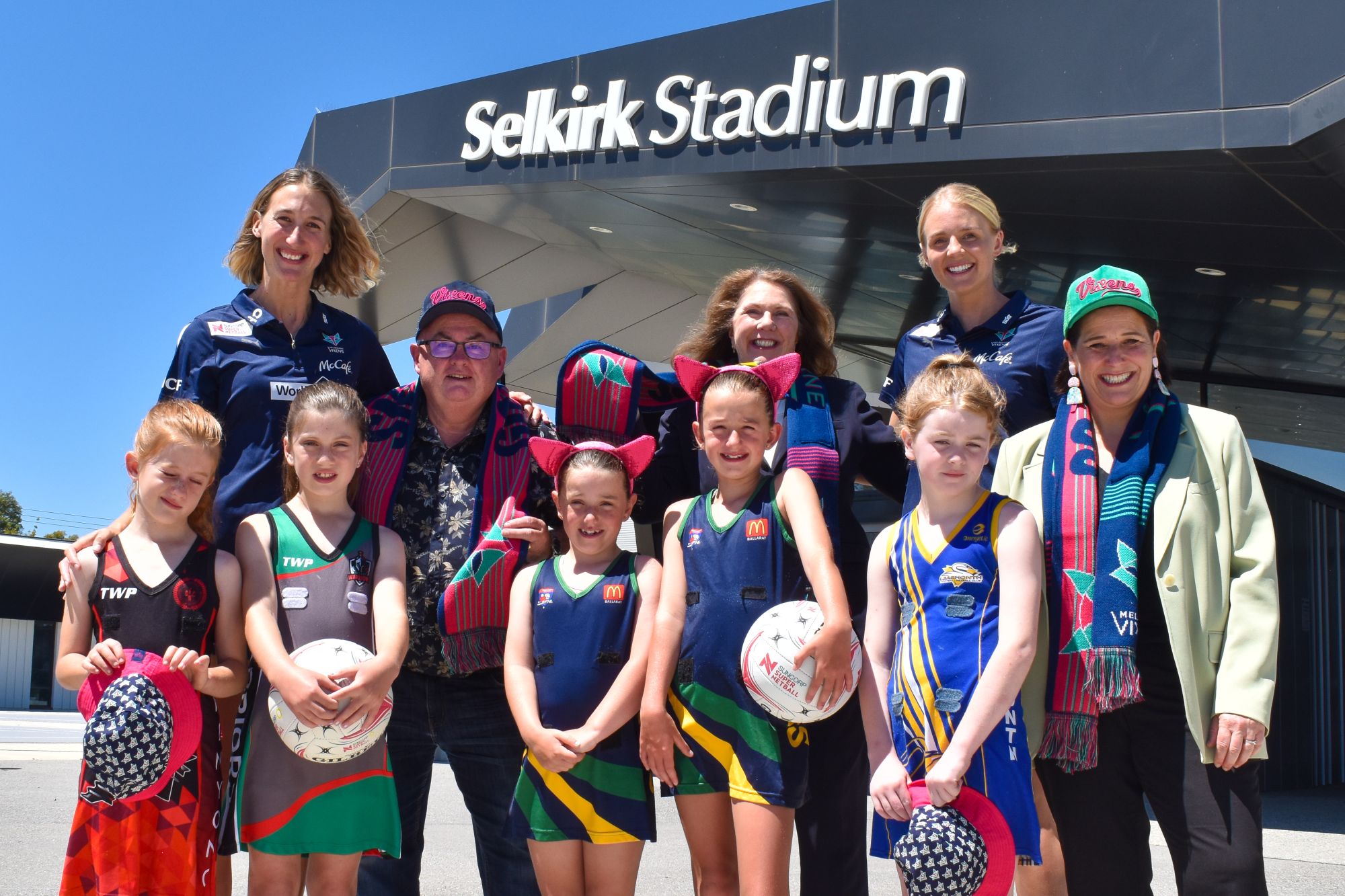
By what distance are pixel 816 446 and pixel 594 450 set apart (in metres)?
0.67

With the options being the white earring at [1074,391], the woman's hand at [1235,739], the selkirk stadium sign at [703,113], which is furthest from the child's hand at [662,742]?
the selkirk stadium sign at [703,113]

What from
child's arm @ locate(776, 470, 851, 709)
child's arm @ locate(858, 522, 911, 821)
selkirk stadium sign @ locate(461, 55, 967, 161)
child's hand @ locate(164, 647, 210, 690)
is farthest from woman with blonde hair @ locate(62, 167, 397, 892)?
selkirk stadium sign @ locate(461, 55, 967, 161)

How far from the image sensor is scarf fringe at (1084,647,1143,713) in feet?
9.46

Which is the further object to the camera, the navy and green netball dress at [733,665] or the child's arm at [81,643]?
the child's arm at [81,643]

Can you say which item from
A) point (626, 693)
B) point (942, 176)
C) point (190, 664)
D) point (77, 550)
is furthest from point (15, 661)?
point (626, 693)

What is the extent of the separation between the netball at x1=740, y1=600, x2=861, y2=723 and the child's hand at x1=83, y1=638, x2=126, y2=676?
173cm

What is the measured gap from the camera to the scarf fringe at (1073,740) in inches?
116

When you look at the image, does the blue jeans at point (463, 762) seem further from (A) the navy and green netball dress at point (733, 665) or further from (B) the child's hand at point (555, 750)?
(A) the navy and green netball dress at point (733, 665)

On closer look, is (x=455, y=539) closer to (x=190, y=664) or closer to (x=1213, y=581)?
(x=190, y=664)

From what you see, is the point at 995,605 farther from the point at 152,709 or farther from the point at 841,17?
the point at 841,17

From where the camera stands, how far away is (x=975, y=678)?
112 inches

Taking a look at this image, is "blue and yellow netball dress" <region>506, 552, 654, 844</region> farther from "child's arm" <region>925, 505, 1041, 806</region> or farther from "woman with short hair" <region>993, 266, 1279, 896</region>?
"woman with short hair" <region>993, 266, 1279, 896</region>

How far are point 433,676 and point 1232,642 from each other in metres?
2.28

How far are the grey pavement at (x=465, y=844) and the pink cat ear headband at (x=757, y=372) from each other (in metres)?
3.18
